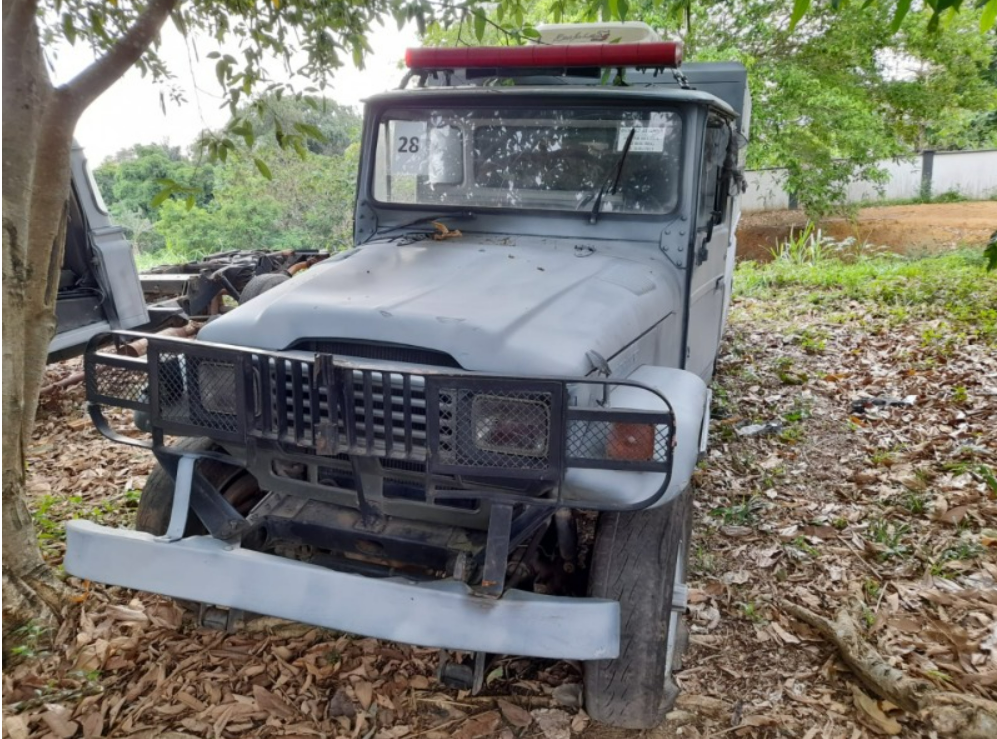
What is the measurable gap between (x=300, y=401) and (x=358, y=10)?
2238 millimetres

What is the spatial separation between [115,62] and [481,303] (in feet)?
5.46

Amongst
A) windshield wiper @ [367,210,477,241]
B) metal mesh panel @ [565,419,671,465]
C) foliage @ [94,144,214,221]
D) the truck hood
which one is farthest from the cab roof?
foliage @ [94,144,214,221]

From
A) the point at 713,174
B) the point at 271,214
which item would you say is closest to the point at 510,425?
the point at 713,174

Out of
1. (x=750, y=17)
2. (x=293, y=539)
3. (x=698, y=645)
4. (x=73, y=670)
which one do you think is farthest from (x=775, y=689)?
(x=750, y=17)

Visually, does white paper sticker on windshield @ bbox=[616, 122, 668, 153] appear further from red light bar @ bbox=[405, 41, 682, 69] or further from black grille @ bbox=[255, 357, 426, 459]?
black grille @ bbox=[255, 357, 426, 459]

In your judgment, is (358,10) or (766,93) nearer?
(358,10)

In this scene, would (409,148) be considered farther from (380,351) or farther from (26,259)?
(26,259)

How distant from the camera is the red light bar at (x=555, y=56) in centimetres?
366

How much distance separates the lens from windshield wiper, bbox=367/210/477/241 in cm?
391

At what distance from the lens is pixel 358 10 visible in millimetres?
3879

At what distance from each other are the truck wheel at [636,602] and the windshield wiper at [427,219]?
5.81 feet

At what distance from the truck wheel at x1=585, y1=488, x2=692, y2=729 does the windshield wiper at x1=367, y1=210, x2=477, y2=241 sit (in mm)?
1772

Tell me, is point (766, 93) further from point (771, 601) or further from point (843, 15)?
point (771, 601)

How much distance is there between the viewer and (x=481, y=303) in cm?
287
